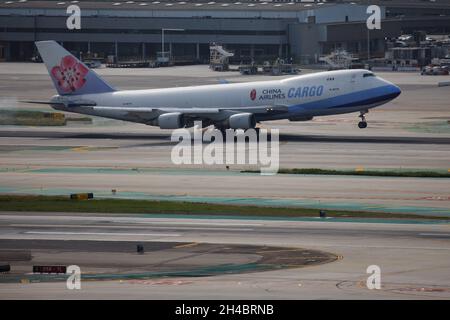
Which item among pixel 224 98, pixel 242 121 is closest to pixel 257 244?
pixel 242 121

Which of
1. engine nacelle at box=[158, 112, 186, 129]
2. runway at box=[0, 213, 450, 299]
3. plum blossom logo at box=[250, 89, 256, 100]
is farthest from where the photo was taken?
plum blossom logo at box=[250, 89, 256, 100]

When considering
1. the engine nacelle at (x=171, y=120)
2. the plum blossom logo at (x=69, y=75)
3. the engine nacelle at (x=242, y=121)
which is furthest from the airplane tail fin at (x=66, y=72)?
the engine nacelle at (x=242, y=121)

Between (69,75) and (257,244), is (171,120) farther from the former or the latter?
(257,244)

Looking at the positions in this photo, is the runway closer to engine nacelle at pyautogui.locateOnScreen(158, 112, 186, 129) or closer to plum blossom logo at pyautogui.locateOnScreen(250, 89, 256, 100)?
engine nacelle at pyautogui.locateOnScreen(158, 112, 186, 129)

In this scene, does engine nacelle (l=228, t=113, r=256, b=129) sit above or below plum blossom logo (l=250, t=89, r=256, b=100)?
below

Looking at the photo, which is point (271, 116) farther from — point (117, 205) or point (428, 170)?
point (117, 205)

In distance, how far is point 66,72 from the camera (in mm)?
98688

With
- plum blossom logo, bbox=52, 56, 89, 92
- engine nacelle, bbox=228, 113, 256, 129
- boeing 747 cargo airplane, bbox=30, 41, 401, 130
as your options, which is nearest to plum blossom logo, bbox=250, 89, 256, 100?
boeing 747 cargo airplane, bbox=30, 41, 401, 130

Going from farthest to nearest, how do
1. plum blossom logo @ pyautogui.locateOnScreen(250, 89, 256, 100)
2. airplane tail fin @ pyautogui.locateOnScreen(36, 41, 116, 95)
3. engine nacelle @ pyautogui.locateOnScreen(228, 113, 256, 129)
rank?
airplane tail fin @ pyautogui.locateOnScreen(36, 41, 116, 95) → plum blossom logo @ pyautogui.locateOnScreen(250, 89, 256, 100) → engine nacelle @ pyautogui.locateOnScreen(228, 113, 256, 129)

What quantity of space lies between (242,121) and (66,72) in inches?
605

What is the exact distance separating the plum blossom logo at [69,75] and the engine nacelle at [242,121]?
43.1 feet

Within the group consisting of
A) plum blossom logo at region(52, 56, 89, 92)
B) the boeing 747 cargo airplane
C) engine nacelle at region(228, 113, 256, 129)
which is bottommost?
engine nacelle at region(228, 113, 256, 129)

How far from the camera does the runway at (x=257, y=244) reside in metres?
40.7

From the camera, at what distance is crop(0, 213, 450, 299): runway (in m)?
40.7
